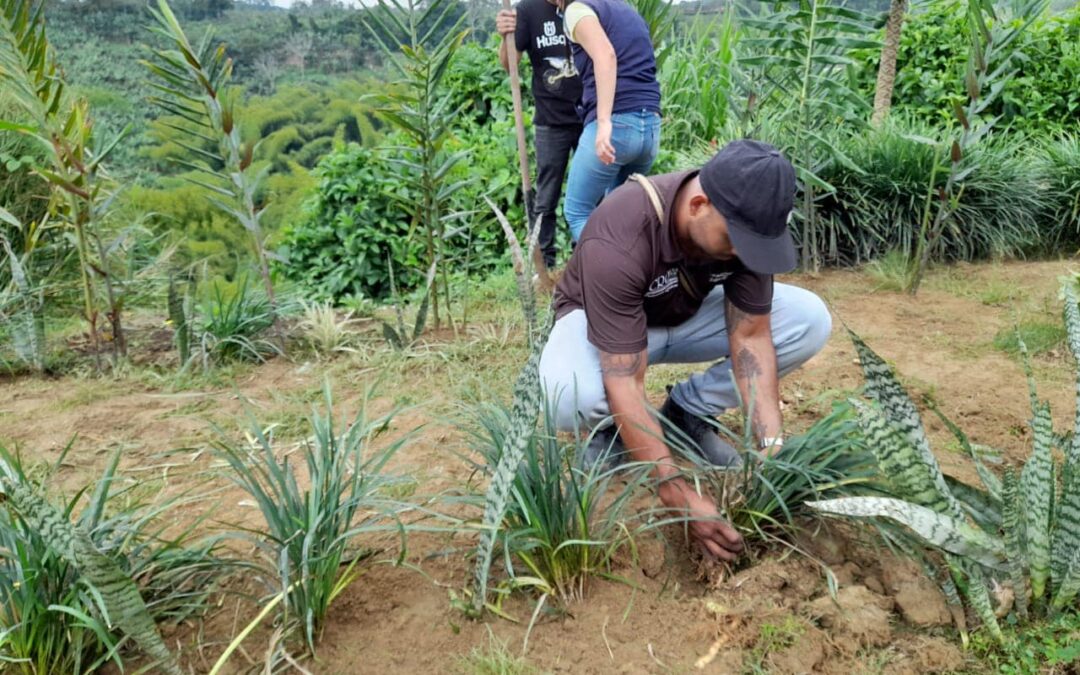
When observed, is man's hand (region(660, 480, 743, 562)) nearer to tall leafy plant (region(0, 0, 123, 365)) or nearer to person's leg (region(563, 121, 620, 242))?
person's leg (region(563, 121, 620, 242))

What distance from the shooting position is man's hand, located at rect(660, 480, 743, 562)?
197 cm

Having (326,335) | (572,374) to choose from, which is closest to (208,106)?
(326,335)

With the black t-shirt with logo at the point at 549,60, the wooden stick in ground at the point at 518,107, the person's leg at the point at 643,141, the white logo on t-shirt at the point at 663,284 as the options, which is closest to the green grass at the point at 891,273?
the person's leg at the point at 643,141

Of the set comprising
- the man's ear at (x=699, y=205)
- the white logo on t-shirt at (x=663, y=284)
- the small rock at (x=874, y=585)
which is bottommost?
the small rock at (x=874, y=585)

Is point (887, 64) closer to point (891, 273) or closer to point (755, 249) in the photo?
point (891, 273)

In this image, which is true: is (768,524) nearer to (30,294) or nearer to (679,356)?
(679,356)

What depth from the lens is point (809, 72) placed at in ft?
15.6

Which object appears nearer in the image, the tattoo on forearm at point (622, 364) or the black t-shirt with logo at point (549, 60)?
the tattoo on forearm at point (622, 364)

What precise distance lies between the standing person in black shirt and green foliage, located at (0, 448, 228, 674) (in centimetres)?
300

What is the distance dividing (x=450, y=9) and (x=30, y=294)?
249cm

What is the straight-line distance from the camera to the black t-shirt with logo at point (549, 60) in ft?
14.0

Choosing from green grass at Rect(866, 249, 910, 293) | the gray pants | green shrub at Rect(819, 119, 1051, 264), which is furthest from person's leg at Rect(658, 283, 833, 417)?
green shrub at Rect(819, 119, 1051, 264)

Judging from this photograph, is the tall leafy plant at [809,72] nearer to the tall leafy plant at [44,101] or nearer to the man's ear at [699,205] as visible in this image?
the man's ear at [699,205]

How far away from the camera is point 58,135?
→ 340 cm
